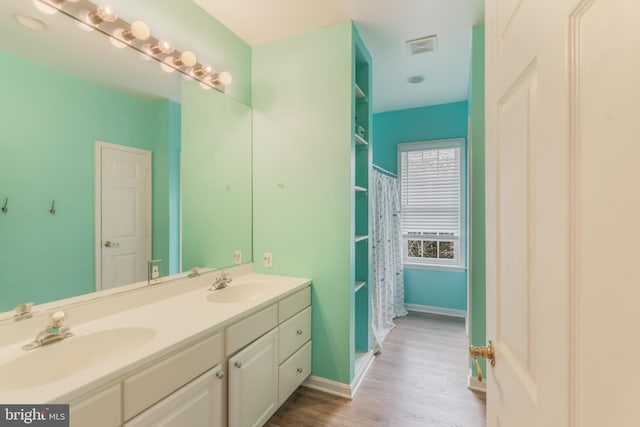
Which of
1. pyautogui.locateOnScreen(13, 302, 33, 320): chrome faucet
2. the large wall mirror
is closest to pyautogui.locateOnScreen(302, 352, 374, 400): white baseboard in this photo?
the large wall mirror

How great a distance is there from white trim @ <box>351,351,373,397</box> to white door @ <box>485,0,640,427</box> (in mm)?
1596

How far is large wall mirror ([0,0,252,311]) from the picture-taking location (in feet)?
3.76

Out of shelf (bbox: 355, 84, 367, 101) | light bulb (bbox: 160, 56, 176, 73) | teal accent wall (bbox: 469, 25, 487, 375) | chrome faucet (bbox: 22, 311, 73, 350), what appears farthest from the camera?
shelf (bbox: 355, 84, 367, 101)

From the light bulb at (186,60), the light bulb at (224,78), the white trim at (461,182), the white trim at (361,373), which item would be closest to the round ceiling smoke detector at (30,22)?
the light bulb at (186,60)

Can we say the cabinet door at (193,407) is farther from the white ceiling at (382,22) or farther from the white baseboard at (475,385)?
the white ceiling at (382,22)

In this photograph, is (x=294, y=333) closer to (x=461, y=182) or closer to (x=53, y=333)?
(x=53, y=333)

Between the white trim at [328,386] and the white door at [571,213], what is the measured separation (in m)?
1.55

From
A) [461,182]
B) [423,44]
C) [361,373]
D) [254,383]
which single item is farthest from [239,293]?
[461,182]

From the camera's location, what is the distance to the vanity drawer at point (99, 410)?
2.72ft

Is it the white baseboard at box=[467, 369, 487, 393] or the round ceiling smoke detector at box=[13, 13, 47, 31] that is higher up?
the round ceiling smoke detector at box=[13, 13, 47, 31]

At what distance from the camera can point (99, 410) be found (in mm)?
876

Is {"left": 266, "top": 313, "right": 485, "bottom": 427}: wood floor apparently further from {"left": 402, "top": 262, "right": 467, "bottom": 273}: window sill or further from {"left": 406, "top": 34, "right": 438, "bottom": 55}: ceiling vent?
{"left": 406, "top": 34, "right": 438, "bottom": 55}: ceiling vent

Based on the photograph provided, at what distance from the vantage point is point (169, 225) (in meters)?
1.77

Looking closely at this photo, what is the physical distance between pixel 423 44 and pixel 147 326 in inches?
107
